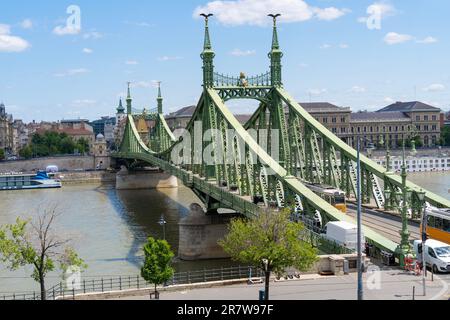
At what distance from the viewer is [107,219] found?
69.2 m

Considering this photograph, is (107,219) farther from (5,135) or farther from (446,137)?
(5,135)

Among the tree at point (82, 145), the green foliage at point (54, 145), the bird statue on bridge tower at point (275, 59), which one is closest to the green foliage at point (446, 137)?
the green foliage at point (54, 145)

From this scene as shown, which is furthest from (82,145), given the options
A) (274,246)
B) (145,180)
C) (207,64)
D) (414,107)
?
(274,246)

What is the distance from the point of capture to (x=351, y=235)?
29.4m

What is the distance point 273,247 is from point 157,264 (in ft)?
17.7

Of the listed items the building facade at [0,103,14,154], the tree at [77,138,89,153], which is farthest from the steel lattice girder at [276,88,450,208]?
the building facade at [0,103,14,154]

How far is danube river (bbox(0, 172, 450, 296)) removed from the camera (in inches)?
1668

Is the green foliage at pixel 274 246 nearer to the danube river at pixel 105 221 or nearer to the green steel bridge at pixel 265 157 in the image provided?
the green steel bridge at pixel 265 157

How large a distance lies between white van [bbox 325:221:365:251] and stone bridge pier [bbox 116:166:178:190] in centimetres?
8051

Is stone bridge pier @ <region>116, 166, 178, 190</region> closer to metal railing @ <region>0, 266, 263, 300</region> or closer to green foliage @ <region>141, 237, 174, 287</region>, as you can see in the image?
metal railing @ <region>0, 266, 263, 300</region>

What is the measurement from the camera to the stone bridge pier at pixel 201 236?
47031mm

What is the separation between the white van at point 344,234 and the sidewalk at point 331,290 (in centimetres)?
332
